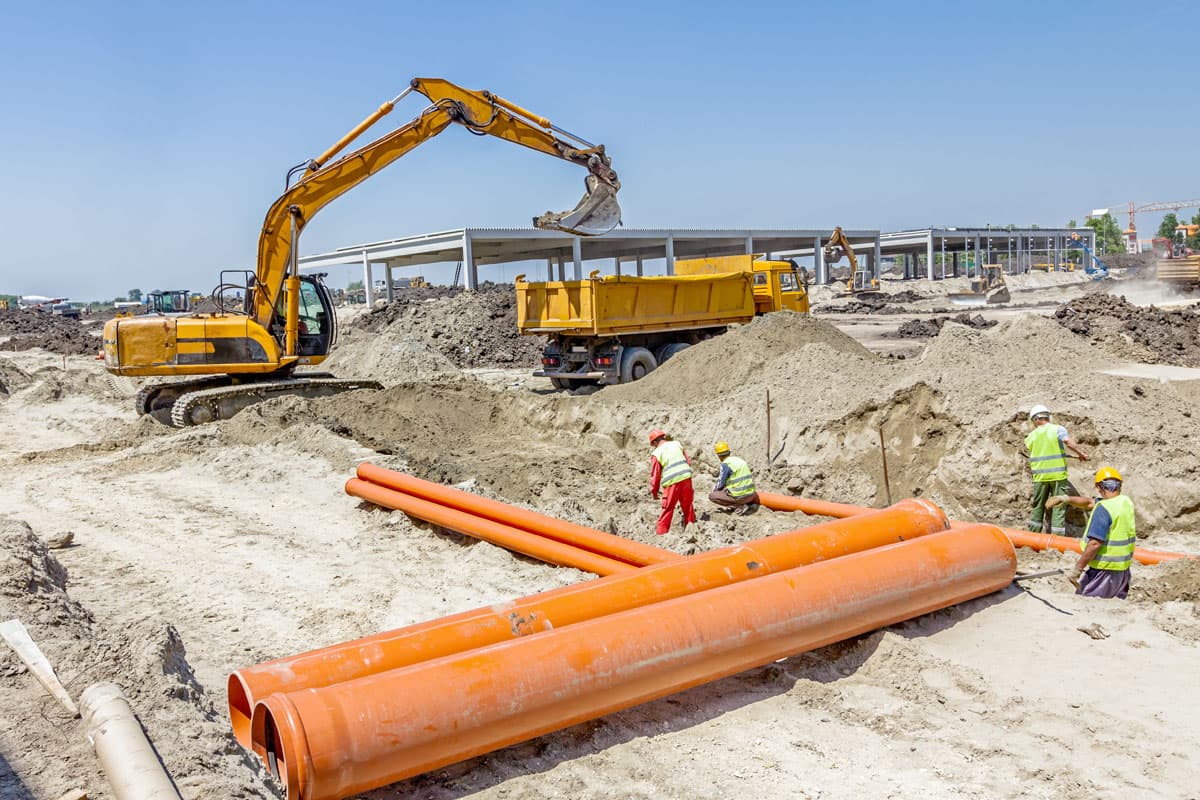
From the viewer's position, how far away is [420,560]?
8438 millimetres

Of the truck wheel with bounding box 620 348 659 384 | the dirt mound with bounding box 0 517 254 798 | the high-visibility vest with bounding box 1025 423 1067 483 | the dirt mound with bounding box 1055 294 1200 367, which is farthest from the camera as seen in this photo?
the dirt mound with bounding box 1055 294 1200 367

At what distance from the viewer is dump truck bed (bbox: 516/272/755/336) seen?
17.5m

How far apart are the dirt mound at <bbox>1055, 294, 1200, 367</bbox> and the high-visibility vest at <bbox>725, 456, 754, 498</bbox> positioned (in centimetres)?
1165

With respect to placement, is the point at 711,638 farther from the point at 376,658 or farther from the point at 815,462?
the point at 815,462

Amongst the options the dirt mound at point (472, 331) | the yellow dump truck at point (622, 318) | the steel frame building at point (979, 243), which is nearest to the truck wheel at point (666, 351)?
the yellow dump truck at point (622, 318)

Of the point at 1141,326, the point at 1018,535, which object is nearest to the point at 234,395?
the point at 1018,535

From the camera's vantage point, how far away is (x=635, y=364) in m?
18.4

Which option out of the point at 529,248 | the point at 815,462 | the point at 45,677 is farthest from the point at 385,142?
the point at 529,248

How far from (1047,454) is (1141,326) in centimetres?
1559

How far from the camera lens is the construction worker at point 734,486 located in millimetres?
9734

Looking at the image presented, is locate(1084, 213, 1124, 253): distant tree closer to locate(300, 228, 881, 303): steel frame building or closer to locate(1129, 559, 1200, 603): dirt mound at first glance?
locate(300, 228, 881, 303): steel frame building

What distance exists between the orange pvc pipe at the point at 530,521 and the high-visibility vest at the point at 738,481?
176 centimetres

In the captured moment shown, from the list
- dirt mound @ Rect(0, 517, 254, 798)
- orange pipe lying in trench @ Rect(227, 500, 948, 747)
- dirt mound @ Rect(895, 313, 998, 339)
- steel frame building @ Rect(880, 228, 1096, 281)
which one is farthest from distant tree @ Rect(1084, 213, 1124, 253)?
dirt mound @ Rect(0, 517, 254, 798)

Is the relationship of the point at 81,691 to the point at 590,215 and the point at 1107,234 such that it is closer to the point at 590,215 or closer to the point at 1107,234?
the point at 590,215
